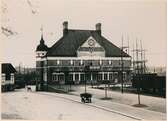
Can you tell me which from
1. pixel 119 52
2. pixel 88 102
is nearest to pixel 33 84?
pixel 88 102

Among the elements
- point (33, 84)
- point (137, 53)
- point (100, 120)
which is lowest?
point (100, 120)

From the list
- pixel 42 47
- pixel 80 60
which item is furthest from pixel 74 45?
pixel 42 47

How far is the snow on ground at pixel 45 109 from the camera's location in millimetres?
4434

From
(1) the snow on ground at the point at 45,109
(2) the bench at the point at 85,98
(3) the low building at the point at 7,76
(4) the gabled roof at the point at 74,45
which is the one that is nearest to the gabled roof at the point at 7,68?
(3) the low building at the point at 7,76

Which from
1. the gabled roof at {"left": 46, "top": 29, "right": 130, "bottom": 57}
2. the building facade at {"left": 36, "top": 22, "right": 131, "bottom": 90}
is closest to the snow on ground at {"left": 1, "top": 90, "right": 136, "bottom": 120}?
the building facade at {"left": 36, "top": 22, "right": 131, "bottom": 90}

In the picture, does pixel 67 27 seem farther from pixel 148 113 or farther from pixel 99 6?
pixel 148 113

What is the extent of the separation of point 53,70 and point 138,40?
884mm

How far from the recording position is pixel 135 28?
4.57m

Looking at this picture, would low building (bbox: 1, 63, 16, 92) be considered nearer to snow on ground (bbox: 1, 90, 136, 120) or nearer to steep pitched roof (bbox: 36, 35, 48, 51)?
snow on ground (bbox: 1, 90, 136, 120)

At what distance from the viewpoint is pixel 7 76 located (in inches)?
178

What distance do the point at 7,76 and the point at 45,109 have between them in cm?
49

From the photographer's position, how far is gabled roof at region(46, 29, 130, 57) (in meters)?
4.51

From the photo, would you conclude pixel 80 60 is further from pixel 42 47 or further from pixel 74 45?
pixel 42 47

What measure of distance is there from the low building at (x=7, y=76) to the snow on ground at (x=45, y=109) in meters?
0.06
